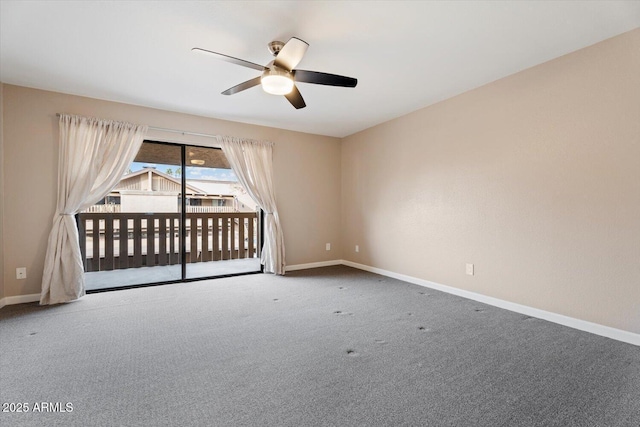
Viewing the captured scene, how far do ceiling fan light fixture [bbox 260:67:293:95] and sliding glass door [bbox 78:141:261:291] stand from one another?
2.42 metres

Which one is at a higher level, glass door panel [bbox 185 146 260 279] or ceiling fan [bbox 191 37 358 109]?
ceiling fan [bbox 191 37 358 109]

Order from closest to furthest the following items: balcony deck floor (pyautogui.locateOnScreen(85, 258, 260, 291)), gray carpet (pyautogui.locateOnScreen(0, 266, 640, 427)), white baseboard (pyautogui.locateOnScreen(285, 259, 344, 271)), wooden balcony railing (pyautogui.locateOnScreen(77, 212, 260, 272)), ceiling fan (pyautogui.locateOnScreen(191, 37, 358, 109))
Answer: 1. gray carpet (pyautogui.locateOnScreen(0, 266, 640, 427))
2. ceiling fan (pyautogui.locateOnScreen(191, 37, 358, 109))
3. balcony deck floor (pyautogui.locateOnScreen(85, 258, 260, 291))
4. wooden balcony railing (pyautogui.locateOnScreen(77, 212, 260, 272))
5. white baseboard (pyautogui.locateOnScreen(285, 259, 344, 271))

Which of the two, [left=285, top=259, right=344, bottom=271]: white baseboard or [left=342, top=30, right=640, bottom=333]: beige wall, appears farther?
[left=285, top=259, right=344, bottom=271]: white baseboard

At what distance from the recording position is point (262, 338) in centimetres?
241

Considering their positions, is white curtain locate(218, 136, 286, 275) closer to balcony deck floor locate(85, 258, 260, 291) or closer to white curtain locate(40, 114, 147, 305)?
balcony deck floor locate(85, 258, 260, 291)

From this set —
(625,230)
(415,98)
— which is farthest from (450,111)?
(625,230)

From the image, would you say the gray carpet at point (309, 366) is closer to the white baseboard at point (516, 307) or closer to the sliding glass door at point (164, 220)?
the white baseboard at point (516, 307)

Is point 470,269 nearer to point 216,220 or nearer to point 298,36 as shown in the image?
point 298,36

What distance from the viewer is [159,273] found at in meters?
4.63

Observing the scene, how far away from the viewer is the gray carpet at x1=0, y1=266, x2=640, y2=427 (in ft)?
4.98

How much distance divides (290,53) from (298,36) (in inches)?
12.0

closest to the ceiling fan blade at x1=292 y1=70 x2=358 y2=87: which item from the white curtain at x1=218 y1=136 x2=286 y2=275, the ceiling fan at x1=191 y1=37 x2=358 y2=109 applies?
the ceiling fan at x1=191 y1=37 x2=358 y2=109

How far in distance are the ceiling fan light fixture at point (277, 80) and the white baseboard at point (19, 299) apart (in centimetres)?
359

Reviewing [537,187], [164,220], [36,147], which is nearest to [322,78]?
[537,187]
